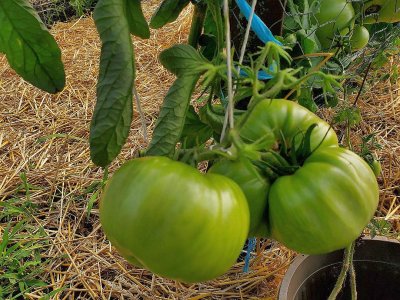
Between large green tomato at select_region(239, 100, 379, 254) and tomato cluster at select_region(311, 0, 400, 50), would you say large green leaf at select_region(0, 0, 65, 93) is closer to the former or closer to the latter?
large green tomato at select_region(239, 100, 379, 254)

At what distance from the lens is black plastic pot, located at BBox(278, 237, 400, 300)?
1168 mm

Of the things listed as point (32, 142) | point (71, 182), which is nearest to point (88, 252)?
point (71, 182)

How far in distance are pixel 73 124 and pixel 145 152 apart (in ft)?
5.85

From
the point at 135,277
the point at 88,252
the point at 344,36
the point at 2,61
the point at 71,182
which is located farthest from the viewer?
the point at 2,61

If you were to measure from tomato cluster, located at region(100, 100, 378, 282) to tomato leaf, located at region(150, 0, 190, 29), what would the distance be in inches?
7.6

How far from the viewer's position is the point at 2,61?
2.88 m

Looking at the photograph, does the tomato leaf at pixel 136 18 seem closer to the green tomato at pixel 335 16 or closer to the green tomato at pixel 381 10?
the green tomato at pixel 335 16

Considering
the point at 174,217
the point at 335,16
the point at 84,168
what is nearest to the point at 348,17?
the point at 335,16

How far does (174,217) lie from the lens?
1.51 feet

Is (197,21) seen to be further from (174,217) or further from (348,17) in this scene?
(348,17)

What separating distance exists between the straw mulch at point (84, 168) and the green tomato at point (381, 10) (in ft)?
1.88

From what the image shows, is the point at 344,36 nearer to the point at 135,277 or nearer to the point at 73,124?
the point at 135,277

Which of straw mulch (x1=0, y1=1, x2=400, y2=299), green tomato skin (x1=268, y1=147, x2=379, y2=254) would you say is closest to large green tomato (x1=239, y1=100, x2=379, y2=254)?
green tomato skin (x1=268, y1=147, x2=379, y2=254)

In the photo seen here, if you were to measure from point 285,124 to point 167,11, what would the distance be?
23 centimetres
